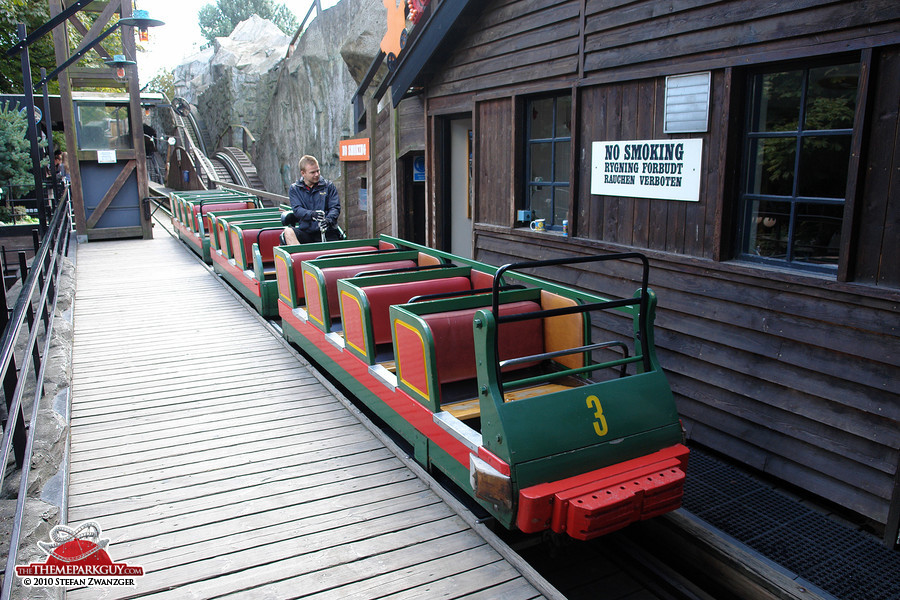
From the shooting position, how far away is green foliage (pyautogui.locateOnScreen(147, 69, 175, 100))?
40703 millimetres

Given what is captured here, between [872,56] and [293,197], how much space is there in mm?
5303

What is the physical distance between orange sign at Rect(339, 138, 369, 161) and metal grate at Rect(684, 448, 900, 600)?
6.94 m

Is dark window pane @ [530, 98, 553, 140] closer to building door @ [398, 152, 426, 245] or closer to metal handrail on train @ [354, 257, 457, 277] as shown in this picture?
metal handrail on train @ [354, 257, 457, 277]

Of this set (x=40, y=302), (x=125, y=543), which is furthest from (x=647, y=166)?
(x=40, y=302)

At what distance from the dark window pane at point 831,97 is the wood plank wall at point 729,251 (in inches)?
6.8

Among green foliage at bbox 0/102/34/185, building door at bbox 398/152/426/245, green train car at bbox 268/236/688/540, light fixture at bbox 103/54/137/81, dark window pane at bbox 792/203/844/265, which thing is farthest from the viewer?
green foliage at bbox 0/102/34/185

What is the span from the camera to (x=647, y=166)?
4695 mm

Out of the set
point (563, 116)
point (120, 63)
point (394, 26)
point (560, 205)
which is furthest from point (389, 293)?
point (120, 63)

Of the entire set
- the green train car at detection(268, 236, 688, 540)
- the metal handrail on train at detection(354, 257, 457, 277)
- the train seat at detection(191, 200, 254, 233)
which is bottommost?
the green train car at detection(268, 236, 688, 540)

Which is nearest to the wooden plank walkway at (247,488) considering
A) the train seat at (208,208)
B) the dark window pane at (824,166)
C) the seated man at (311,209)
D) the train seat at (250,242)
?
the seated man at (311,209)

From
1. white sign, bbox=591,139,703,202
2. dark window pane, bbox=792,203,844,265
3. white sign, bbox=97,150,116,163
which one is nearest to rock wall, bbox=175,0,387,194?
white sign, bbox=97,150,116,163

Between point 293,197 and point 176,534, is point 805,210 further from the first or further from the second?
point 293,197

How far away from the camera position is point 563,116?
5.72 m

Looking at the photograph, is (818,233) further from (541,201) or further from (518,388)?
(541,201)
